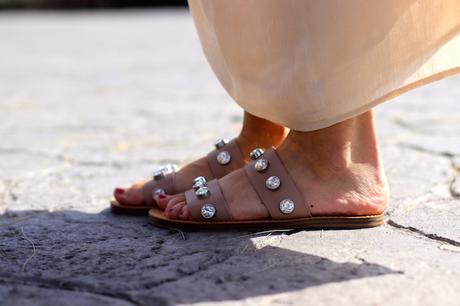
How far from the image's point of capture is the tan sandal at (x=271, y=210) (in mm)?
1469

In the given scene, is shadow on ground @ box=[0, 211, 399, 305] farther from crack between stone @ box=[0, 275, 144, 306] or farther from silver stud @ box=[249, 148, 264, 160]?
silver stud @ box=[249, 148, 264, 160]

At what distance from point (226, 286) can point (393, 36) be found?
48cm

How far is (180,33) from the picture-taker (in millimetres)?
7531

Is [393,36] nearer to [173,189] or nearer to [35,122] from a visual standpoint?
[173,189]

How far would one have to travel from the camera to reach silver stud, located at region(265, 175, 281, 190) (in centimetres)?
147

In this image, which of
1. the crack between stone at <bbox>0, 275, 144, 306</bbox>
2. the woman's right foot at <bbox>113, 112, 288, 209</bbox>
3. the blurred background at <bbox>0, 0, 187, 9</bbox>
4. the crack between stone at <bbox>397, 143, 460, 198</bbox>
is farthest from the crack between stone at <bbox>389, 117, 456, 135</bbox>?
the blurred background at <bbox>0, 0, 187, 9</bbox>

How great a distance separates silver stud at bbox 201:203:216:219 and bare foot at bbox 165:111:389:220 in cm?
3

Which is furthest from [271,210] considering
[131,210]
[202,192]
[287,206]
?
[131,210]

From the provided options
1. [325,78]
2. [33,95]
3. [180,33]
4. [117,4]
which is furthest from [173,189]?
[117,4]

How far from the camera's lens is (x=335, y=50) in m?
1.31

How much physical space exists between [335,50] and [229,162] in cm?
44

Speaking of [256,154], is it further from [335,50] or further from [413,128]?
[413,128]

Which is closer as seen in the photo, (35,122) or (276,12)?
(276,12)

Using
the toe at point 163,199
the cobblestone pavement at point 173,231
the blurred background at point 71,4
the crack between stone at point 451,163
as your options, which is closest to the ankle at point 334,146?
the cobblestone pavement at point 173,231
